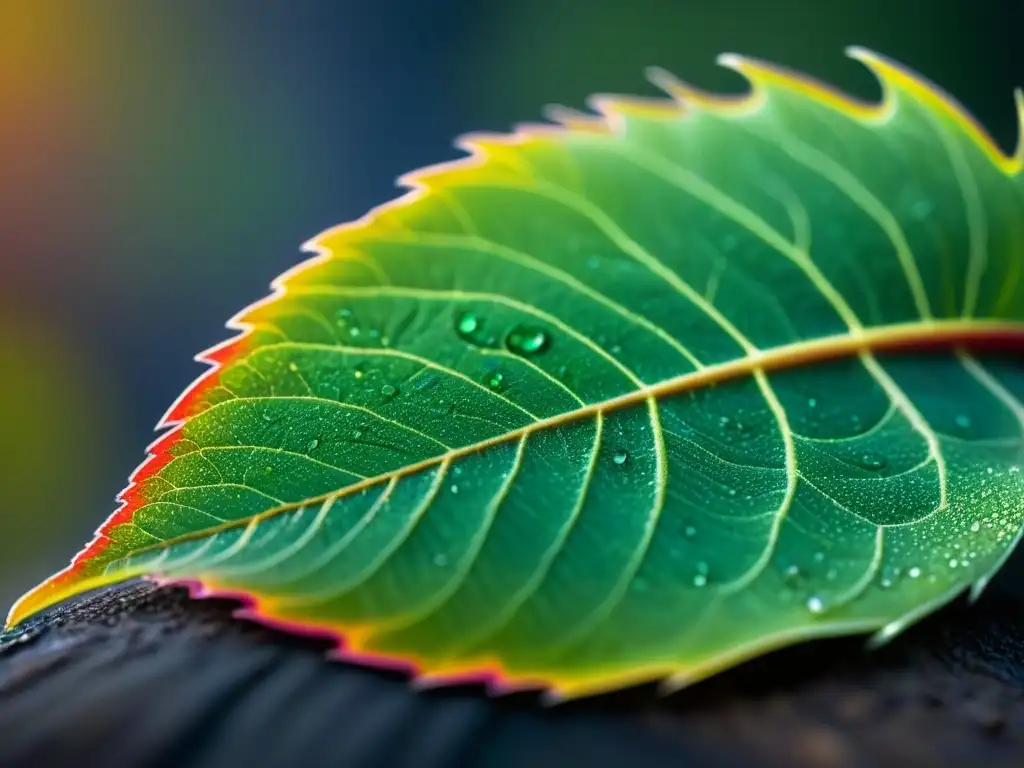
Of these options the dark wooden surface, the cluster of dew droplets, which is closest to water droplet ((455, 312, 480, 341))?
the cluster of dew droplets

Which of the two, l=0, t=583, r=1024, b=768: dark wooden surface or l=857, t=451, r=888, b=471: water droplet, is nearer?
l=0, t=583, r=1024, b=768: dark wooden surface

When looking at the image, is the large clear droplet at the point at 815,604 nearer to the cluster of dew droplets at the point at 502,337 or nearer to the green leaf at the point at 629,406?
the green leaf at the point at 629,406

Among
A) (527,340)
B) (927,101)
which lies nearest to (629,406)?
(527,340)

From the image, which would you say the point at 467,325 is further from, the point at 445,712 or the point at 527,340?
the point at 445,712

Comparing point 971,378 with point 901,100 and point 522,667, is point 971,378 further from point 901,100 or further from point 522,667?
point 522,667

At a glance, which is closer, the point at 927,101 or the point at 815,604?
the point at 815,604

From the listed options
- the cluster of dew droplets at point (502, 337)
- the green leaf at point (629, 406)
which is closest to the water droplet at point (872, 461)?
the green leaf at point (629, 406)

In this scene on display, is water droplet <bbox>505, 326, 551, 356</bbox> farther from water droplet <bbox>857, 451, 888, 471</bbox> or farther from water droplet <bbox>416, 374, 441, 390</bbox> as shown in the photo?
water droplet <bbox>857, 451, 888, 471</bbox>
